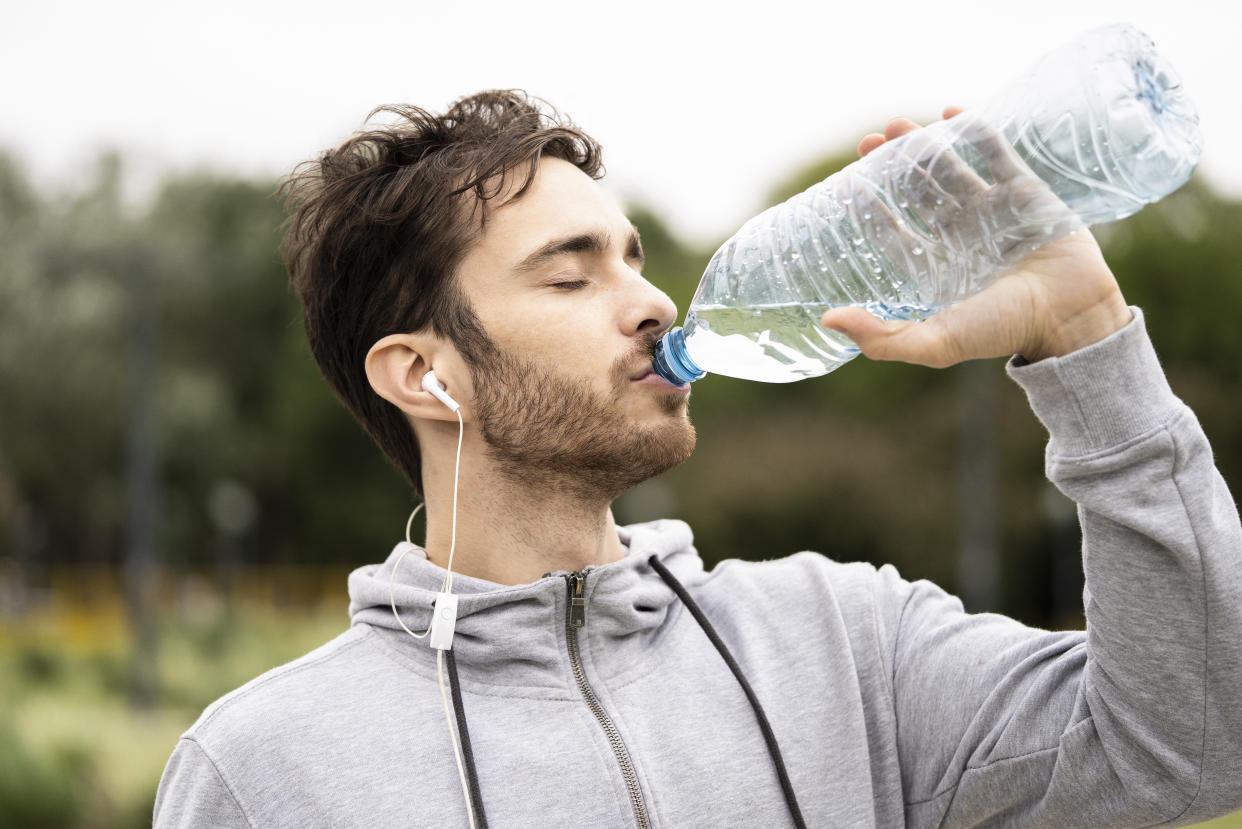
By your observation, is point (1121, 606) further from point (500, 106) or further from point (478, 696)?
point (500, 106)

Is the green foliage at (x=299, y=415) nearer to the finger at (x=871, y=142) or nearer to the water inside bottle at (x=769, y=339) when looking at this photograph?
the water inside bottle at (x=769, y=339)

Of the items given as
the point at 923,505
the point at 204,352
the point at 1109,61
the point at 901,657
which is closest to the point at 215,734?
the point at 901,657

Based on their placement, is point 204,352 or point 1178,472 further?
point 204,352

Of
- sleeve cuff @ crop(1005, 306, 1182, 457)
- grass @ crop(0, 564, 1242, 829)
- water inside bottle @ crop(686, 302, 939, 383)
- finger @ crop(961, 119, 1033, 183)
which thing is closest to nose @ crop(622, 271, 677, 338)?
water inside bottle @ crop(686, 302, 939, 383)

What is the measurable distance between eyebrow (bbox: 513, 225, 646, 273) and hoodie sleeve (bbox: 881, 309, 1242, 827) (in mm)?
938

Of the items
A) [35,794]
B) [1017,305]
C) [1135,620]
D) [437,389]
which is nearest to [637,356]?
[437,389]

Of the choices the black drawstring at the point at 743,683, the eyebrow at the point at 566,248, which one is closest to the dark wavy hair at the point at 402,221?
the eyebrow at the point at 566,248

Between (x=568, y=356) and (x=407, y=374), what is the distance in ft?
1.35

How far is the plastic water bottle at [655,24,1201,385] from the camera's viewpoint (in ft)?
6.40

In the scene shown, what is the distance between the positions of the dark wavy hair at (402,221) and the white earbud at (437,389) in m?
0.08

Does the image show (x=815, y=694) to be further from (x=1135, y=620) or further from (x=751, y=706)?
(x=1135, y=620)

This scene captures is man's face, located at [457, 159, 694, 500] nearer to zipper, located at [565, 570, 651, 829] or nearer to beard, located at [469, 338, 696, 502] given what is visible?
beard, located at [469, 338, 696, 502]

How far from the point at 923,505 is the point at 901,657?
19.8 metres

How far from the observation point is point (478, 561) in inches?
96.8
